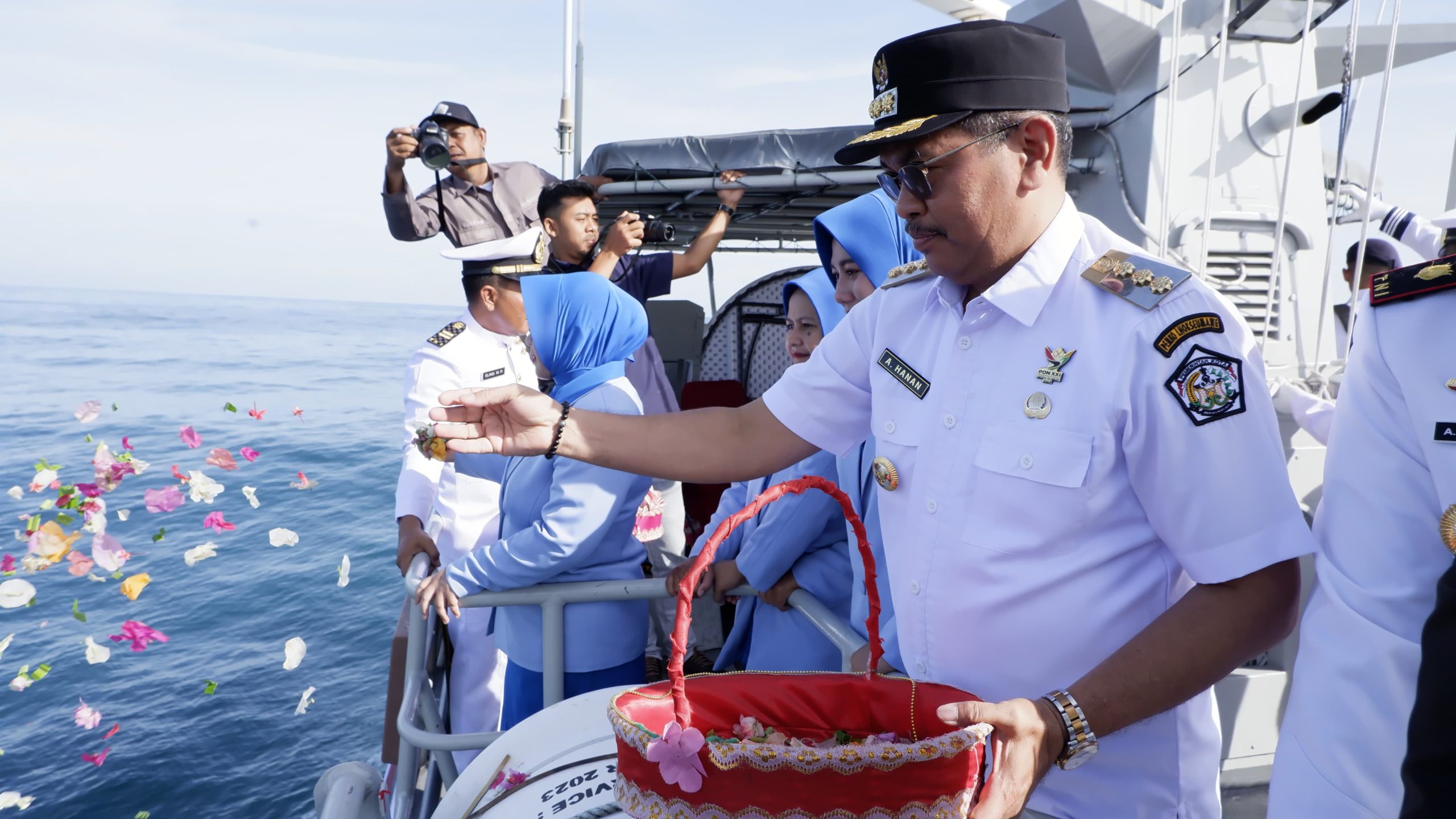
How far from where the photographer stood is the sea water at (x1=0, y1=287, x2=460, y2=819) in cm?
855

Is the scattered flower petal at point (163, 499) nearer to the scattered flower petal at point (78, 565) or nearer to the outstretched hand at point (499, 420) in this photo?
the scattered flower petal at point (78, 565)

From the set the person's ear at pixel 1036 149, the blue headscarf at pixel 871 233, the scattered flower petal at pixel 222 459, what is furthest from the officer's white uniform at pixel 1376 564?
the scattered flower petal at pixel 222 459

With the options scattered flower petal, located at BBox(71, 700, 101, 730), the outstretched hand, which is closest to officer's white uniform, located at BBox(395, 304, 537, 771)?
the outstretched hand

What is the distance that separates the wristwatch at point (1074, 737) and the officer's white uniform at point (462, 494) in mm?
2631

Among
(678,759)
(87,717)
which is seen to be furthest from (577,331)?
(87,717)

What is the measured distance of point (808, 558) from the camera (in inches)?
91.6

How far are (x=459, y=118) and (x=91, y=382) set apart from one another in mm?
29930

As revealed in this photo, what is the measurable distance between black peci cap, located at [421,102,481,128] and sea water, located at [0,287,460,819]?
1.22 metres

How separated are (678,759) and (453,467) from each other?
2734 mm

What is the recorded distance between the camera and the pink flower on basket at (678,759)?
42.8 inches

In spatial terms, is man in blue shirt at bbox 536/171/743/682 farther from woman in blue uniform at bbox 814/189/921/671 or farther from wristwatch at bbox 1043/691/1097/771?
wristwatch at bbox 1043/691/1097/771

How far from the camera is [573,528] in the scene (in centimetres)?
244

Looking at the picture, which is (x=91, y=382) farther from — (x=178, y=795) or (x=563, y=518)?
(x=563, y=518)

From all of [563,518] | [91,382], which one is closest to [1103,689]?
[563,518]
